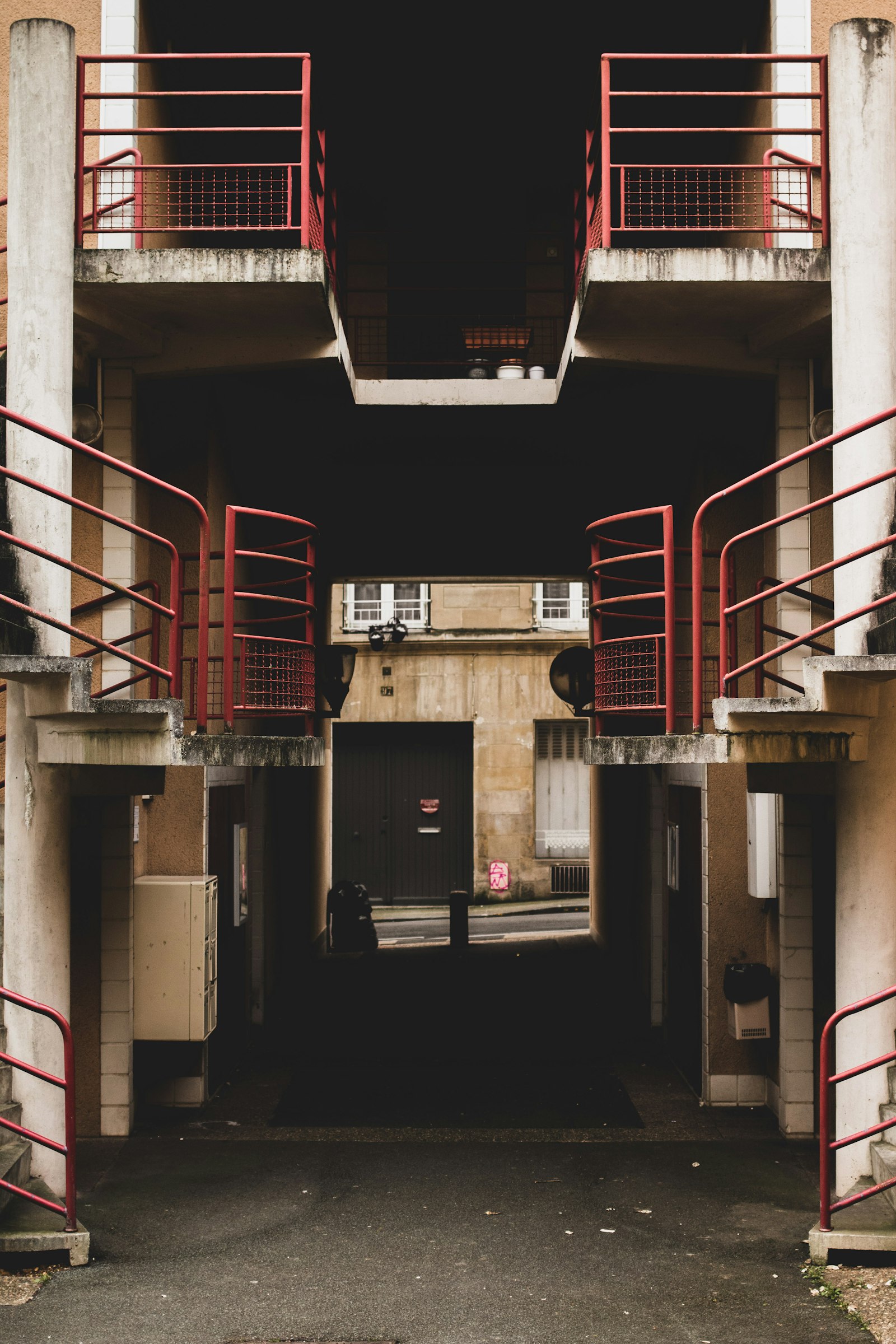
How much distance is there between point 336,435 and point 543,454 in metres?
2.28

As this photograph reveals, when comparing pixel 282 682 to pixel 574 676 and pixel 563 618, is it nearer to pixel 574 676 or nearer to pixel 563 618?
pixel 574 676

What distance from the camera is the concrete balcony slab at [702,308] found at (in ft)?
26.8

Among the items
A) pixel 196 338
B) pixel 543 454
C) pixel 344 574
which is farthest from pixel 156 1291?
Answer: pixel 344 574

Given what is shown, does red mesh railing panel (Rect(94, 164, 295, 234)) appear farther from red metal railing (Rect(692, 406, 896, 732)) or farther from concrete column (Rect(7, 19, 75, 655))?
red metal railing (Rect(692, 406, 896, 732))

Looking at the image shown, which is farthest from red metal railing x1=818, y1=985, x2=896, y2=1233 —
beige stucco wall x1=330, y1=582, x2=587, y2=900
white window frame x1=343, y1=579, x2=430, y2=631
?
white window frame x1=343, y1=579, x2=430, y2=631

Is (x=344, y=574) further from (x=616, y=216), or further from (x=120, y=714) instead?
(x=120, y=714)

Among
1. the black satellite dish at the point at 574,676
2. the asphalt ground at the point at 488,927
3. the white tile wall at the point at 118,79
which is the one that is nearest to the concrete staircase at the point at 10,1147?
the black satellite dish at the point at 574,676

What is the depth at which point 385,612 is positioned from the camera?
24.5m

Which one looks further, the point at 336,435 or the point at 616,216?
the point at 336,435

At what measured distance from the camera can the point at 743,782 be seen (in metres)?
9.48

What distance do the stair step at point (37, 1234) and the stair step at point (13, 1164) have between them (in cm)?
9

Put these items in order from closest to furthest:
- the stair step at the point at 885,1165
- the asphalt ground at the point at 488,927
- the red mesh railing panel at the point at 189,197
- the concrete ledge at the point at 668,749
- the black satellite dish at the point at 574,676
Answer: the stair step at the point at 885,1165
the concrete ledge at the point at 668,749
the red mesh railing panel at the point at 189,197
the black satellite dish at the point at 574,676
the asphalt ground at the point at 488,927

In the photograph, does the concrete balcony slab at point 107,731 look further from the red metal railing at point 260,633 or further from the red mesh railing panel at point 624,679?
the red mesh railing panel at point 624,679

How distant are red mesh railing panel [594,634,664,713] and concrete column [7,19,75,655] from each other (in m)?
3.51
